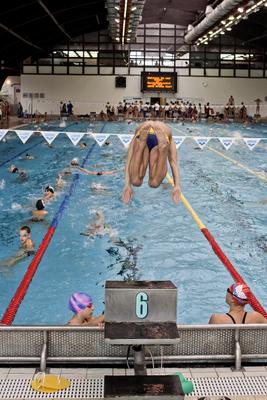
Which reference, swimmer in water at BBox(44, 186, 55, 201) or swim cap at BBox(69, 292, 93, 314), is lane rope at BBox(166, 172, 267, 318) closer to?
swim cap at BBox(69, 292, 93, 314)

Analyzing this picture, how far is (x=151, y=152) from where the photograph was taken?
373cm

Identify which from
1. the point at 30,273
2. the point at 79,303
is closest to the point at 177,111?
the point at 30,273

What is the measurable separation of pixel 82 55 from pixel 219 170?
2427 centimetres

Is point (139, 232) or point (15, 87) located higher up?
point (15, 87)

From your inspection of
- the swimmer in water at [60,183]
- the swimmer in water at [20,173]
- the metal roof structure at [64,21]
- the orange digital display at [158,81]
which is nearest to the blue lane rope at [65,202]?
the swimmer in water at [60,183]

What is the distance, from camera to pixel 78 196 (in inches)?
486

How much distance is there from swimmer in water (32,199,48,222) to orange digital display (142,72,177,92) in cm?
2823

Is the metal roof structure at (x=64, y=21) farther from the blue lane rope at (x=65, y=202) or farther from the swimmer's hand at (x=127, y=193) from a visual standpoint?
the swimmer's hand at (x=127, y=193)

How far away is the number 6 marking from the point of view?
110 inches

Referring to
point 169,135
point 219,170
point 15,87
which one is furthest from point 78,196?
point 15,87

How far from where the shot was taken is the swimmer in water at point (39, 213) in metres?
10.1

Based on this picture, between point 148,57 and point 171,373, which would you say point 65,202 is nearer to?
point 171,373

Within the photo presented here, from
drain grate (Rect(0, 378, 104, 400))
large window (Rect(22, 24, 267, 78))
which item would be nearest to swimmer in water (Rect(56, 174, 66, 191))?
drain grate (Rect(0, 378, 104, 400))

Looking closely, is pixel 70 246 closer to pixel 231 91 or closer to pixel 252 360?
pixel 252 360
